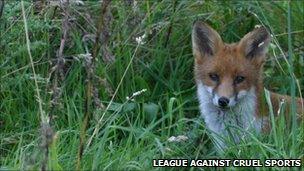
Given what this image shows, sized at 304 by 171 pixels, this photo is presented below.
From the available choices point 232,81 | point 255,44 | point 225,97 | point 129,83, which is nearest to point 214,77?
point 232,81

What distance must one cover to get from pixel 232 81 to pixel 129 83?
3.01 feet

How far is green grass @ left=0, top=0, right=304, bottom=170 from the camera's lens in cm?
475

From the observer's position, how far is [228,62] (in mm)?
5891

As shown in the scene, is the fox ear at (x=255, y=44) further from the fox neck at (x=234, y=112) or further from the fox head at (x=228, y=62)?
the fox neck at (x=234, y=112)

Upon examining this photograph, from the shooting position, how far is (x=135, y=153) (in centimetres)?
499

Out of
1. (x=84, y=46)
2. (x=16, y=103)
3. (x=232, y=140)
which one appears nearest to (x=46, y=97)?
(x=16, y=103)

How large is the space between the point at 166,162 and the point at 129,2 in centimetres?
228

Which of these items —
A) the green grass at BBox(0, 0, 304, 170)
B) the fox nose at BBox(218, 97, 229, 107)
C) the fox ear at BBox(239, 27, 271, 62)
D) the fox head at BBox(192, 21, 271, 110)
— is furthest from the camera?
the fox ear at BBox(239, 27, 271, 62)

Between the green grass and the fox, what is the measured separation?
0.55 feet

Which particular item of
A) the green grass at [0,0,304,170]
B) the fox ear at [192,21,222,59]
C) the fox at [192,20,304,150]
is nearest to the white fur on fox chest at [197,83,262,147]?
the fox at [192,20,304,150]

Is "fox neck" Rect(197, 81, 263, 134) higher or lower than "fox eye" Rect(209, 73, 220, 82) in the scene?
lower

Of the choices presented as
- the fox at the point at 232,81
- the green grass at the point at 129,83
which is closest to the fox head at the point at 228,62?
the fox at the point at 232,81

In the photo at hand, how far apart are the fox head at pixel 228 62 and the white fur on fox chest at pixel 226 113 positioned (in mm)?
37

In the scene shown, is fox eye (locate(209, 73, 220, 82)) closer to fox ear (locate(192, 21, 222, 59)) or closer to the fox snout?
the fox snout
